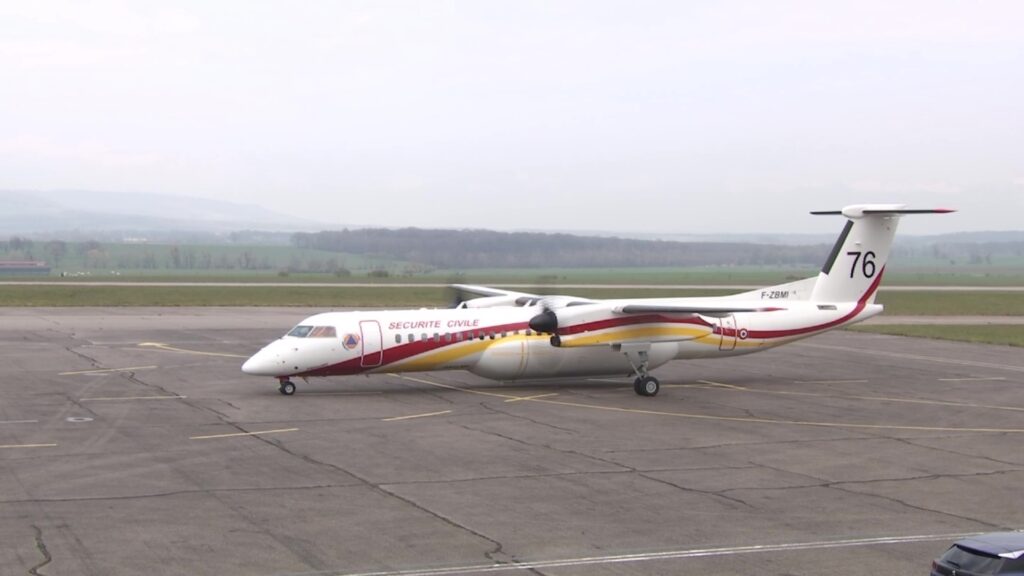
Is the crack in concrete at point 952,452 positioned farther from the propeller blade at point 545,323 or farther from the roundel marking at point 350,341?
the roundel marking at point 350,341

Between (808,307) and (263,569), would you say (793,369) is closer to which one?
(808,307)

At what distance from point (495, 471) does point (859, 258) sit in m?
19.4

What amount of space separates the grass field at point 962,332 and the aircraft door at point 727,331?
70.5 feet

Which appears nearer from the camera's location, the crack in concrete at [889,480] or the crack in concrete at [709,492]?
the crack in concrete at [889,480]

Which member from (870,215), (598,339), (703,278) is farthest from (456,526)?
(703,278)

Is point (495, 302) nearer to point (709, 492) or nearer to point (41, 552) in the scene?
point (709, 492)

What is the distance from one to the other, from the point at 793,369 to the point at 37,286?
233ft

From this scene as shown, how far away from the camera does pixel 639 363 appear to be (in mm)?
33219

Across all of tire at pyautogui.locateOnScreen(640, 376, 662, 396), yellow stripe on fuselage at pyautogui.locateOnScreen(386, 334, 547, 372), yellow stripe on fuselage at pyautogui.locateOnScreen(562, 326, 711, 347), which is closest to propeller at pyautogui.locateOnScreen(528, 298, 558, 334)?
yellow stripe on fuselage at pyautogui.locateOnScreen(562, 326, 711, 347)

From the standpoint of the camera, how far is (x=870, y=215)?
36.0m

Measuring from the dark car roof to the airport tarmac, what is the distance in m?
3.16

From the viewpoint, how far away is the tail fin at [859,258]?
35750 mm

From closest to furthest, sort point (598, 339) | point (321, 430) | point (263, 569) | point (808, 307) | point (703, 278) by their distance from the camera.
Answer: point (263, 569), point (321, 430), point (598, 339), point (808, 307), point (703, 278)

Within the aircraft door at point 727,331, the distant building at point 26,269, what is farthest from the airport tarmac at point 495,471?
the distant building at point 26,269
